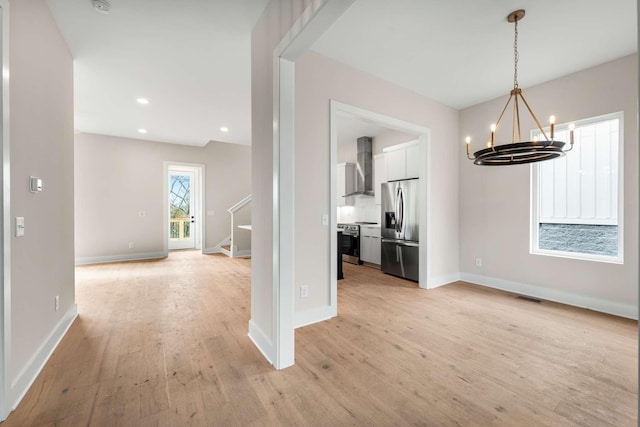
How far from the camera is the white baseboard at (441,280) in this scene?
4.11 m

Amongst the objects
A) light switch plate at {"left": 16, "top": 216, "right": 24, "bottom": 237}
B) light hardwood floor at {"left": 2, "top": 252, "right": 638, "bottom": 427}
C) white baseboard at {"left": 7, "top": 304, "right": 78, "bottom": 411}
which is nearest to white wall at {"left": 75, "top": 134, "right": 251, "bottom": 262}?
light hardwood floor at {"left": 2, "top": 252, "right": 638, "bottom": 427}

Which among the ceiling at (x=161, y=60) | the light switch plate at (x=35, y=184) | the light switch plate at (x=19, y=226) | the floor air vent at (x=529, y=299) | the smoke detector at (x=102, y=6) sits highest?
the ceiling at (x=161, y=60)

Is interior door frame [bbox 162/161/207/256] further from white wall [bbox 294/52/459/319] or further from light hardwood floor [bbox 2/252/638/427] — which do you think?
white wall [bbox 294/52/459/319]

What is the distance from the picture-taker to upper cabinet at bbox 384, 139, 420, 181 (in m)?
4.50

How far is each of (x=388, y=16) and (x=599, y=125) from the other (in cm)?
306

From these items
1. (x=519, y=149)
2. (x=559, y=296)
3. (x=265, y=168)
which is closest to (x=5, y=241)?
(x=265, y=168)

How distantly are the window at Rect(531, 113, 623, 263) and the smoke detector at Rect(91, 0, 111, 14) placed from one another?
16.5ft

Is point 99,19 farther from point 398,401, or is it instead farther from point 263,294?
point 398,401

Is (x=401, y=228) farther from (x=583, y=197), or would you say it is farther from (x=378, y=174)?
(x=583, y=197)

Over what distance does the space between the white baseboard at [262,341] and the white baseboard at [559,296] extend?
12.1 feet

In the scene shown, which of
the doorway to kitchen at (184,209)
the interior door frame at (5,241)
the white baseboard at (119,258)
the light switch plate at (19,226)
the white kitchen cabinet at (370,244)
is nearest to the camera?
the interior door frame at (5,241)

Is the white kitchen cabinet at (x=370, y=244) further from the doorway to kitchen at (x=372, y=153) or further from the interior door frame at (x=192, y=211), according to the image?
the interior door frame at (x=192, y=211)

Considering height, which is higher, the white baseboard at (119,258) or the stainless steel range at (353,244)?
the stainless steel range at (353,244)

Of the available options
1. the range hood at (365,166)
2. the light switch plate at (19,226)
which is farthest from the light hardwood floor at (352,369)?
the range hood at (365,166)
